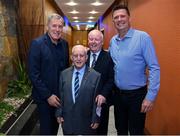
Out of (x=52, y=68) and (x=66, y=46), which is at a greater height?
(x=66, y=46)

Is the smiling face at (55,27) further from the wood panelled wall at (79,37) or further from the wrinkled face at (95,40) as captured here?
the wood panelled wall at (79,37)

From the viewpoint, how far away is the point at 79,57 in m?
2.22

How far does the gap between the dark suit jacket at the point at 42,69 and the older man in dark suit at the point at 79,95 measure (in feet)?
0.83

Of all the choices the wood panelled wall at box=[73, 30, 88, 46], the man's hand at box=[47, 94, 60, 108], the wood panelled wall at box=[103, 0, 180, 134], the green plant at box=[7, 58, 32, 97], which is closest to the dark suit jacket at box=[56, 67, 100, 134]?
the man's hand at box=[47, 94, 60, 108]

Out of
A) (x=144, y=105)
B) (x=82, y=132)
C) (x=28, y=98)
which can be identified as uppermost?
(x=144, y=105)

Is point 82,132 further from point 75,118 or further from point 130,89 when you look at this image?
point 130,89

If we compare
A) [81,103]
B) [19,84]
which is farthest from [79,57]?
[19,84]

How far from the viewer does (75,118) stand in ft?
7.36

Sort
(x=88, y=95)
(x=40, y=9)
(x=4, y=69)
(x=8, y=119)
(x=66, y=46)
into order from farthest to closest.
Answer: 1. (x=40, y=9)
2. (x=4, y=69)
3. (x=8, y=119)
4. (x=66, y=46)
5. (x=88, y=95)

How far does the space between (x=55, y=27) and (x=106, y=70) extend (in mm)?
637

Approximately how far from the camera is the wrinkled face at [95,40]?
2389 mm

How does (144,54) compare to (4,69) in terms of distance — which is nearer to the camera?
(144,54)

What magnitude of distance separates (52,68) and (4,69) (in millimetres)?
2358

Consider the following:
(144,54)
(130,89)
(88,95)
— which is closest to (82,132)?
(88,95)
